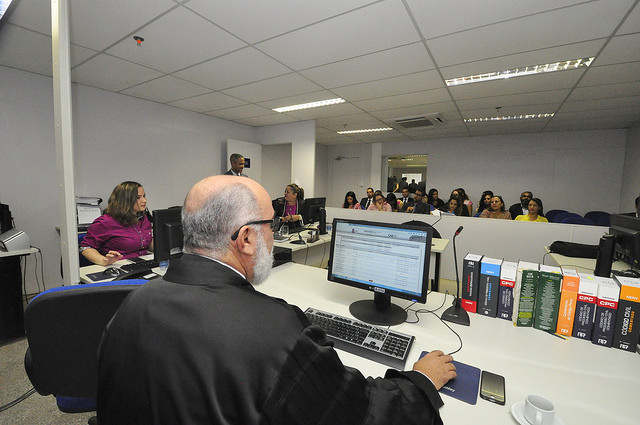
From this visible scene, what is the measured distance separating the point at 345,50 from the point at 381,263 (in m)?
2.17

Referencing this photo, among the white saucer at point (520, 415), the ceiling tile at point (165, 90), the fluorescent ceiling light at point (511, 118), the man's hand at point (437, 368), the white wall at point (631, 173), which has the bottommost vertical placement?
the white saucer at point (520, 415)

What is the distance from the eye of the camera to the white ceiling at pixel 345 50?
201cm

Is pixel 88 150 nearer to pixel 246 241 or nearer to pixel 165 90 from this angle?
pixel 165 90

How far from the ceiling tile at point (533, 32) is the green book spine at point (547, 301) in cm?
197

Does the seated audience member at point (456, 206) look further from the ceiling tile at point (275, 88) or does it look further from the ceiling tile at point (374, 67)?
the ceiling tile at point (275, 88)

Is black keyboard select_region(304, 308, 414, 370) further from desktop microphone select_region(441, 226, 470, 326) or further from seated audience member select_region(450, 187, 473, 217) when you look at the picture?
seated audience member select_region(450, 187, 473, 217)

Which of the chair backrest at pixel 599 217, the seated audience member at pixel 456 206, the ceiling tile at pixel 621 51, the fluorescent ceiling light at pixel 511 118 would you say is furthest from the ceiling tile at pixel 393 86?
the chair backrest at pixel 599 217

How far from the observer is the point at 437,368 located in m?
0.89

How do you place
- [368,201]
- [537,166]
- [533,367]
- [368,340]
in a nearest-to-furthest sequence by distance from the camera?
1. [533,367]
2. [368,340]
3. [537,166]
4. [368,201]

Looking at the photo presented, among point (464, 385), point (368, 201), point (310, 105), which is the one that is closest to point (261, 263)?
point (464, 385)

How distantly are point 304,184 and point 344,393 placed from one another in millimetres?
5161

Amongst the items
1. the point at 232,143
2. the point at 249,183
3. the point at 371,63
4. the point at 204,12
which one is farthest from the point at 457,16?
the point at 232,143

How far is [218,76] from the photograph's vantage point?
3.27m

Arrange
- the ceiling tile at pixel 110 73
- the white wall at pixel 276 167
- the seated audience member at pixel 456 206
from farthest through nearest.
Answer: the white wall at pixel 276 167 → the seated audience member at pixel 456 206 → the ceiling tile at pixel 110 73
